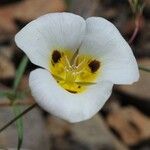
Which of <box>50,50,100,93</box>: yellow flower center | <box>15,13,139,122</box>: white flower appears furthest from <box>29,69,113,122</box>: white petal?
<box>50,50,100,93</box>: yellow flower center

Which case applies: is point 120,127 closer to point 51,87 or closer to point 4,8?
point 4,8

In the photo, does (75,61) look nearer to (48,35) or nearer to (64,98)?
(48,35)

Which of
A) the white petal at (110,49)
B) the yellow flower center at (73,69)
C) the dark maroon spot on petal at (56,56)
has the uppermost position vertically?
the white petal at (110,49)

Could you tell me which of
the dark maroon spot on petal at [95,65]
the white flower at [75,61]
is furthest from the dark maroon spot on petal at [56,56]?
the dark maroon spot on petal at [95,65]

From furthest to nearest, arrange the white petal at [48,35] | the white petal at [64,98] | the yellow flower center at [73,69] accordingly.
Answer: the yellow flower center at [73,69]
the white petal at [48,35]
the white petal at [64,98]

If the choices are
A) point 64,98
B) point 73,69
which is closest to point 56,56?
point 73,69

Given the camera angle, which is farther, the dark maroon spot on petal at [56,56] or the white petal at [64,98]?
the dark maroon spot on petal at [56,56]

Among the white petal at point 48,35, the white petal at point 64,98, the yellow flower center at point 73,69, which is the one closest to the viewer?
the white petal at point 64,98

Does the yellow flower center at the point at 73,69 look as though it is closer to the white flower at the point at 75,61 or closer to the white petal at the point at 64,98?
the white flower at the point at 75,61
